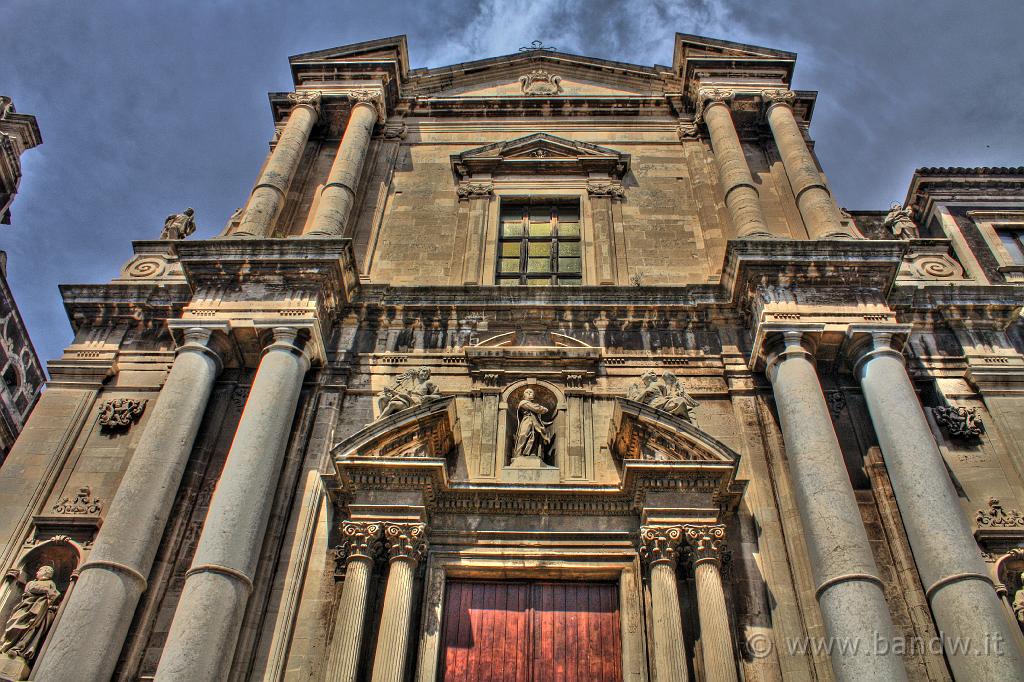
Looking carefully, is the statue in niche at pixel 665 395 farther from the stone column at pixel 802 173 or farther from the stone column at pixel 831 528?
the stone column at pixel 802 173

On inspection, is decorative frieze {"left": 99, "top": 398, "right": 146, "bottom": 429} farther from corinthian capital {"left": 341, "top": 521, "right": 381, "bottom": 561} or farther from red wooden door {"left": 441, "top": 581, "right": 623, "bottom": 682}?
red wooden door {"left": 441, "top": 581, "right": 623, "bottom": 682}

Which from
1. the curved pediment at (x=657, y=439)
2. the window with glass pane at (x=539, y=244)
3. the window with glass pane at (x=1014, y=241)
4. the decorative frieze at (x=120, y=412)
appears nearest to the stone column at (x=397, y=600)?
the curved pediment at (x=657, y=439)

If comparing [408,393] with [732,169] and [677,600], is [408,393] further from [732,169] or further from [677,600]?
[732,169]

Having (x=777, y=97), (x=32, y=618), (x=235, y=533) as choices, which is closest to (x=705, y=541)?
(x=235, y=533)

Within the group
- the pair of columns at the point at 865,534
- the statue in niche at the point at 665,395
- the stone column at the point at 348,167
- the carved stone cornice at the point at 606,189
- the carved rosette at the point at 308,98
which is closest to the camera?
the pair of columns at the point at 865,534

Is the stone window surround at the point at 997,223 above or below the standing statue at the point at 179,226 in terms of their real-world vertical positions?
above

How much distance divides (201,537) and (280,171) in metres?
8.09

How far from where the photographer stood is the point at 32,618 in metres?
10.3

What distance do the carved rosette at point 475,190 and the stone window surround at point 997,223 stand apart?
9.95 metres

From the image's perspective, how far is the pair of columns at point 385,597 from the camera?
956 cm

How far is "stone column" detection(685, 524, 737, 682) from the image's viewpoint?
9430 millimetres

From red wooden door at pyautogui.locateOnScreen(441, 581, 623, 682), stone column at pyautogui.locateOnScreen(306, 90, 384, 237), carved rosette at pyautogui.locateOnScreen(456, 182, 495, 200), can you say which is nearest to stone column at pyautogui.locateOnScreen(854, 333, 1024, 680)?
red wooden door at pyautogui.locateOnScreen(441, 581, 623, 682)

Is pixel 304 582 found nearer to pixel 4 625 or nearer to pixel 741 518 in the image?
pixel 4 625

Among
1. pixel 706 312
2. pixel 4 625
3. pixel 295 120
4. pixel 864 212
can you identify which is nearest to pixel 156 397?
pixel 4 625
